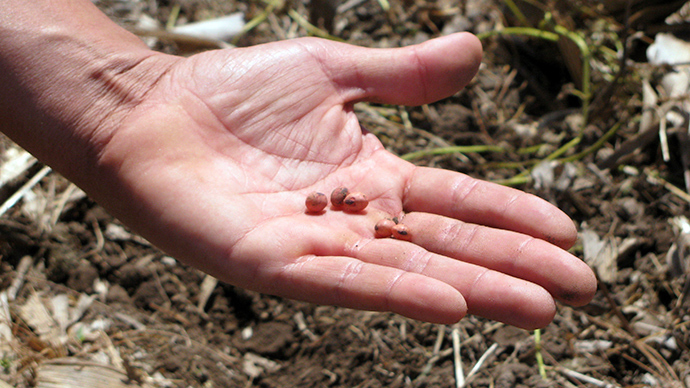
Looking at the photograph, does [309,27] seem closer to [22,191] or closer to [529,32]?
[529,32]

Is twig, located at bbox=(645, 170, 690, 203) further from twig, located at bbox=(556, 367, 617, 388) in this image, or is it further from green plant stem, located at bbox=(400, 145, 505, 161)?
twig, located at bbox=(556, 367, 617, 388)

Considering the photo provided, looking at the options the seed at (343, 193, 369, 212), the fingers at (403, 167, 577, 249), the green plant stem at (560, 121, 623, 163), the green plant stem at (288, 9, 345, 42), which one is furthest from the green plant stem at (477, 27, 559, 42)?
the seed at (343, 193, 369, 212)

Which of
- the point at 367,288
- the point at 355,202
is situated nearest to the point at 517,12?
the point at 355,202

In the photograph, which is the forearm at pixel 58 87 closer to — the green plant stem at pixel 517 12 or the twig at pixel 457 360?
the twig at pixel 457 360

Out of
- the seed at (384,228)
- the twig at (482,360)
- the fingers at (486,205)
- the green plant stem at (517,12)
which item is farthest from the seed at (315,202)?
the green plant stem at (517,12)

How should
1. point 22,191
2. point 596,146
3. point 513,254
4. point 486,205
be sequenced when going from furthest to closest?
point 596,146 < point 22,191 < point 486,205 < point 513,254

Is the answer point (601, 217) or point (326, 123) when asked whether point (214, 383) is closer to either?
point (326, 123)
